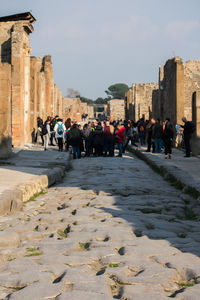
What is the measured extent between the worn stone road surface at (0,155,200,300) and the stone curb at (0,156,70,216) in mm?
187

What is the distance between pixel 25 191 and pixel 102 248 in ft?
12.2

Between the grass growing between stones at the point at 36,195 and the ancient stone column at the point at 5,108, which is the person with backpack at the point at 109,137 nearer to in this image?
the ancient stone column at the point at 5,108

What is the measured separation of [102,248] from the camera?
4582mm

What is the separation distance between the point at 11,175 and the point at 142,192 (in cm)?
290

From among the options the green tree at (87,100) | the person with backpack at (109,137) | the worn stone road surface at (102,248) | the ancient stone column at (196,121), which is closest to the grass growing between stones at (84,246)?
the worn stone road surface at (102,248)

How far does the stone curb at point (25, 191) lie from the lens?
672 centimetres

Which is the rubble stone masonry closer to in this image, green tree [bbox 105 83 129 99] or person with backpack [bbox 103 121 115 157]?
person with backpack [bbox 103 121 115 157]

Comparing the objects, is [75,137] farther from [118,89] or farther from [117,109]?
[118,89]

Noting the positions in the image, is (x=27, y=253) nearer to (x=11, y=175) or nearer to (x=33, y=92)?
(x=11, y=175)

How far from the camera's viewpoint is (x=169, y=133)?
1730 centimetres

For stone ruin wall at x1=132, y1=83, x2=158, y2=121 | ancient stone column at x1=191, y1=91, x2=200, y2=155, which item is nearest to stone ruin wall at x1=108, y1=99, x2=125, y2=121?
stone ruin wall at x1=132, y1=83, x2=158, y2=121

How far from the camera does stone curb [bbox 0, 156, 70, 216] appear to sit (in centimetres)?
672

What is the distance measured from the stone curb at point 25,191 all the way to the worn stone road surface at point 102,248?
7.3 inches

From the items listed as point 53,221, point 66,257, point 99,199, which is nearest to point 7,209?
point 53,221
